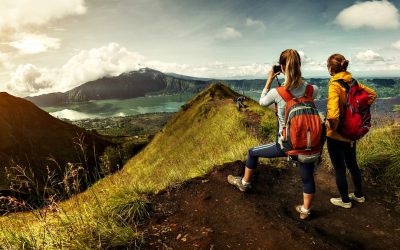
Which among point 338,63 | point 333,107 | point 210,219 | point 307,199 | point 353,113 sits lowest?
point 210,219

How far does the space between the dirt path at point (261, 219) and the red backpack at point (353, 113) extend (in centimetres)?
176

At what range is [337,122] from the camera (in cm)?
585

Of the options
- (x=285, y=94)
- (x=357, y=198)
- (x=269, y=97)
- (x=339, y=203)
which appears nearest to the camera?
(x=285, y=94)

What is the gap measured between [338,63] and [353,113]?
1.01 meters

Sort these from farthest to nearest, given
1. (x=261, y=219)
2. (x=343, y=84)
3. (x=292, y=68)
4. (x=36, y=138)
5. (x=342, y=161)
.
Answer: (x=36, y=138) < (x=342, y=161) < (x=343, y=84) < (x=261, y=219) < (x=292, y=68)

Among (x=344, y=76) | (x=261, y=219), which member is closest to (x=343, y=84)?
(x=344, y=76)

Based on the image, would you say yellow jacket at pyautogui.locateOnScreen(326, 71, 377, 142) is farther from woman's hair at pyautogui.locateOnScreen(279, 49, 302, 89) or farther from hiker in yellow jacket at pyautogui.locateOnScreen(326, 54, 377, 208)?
woman's hair at pyautogui.locateOnScreen(279, 49, 302, 89)

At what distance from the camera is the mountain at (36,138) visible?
99.2 metres

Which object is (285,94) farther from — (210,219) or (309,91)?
(210,219)

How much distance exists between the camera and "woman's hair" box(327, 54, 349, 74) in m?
6.13

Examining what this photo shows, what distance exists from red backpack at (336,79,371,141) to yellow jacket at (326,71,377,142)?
0.08 meters

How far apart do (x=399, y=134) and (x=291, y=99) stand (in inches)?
243

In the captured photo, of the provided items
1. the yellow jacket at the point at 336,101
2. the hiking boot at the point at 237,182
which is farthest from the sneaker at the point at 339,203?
the hiking boot at the point at 237,182

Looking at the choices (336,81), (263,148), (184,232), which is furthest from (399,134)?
(184,232)
